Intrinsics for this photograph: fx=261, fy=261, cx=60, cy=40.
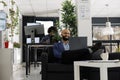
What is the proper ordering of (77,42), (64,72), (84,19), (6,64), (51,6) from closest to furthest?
1. (77,42)
2. (64,72)
3. (6,64)
4. (84,19)
5. (51,6)

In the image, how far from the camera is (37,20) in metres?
16.6

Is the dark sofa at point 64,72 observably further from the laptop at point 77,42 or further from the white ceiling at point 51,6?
the white ceiling at point 51,6

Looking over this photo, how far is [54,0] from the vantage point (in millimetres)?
11828

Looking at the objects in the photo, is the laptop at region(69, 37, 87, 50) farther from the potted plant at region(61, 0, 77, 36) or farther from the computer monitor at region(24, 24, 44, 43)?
the computer monitor at region(24, 24, 44, 43)

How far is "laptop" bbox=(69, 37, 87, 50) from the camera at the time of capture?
171 inches

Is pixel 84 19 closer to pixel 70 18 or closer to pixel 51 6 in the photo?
pixel 70 18

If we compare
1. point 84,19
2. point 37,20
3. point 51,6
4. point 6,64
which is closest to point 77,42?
point 6,64

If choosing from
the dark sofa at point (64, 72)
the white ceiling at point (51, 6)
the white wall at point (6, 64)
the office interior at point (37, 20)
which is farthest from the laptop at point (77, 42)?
the white ceiling at point (51, 6)

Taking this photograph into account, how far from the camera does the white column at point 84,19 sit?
734 cm

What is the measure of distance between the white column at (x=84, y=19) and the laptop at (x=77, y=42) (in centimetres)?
290

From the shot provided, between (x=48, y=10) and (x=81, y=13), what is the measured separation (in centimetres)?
723

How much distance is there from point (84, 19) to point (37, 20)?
952 cm

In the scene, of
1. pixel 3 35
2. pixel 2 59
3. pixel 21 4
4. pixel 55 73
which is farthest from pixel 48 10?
pixel 55 73

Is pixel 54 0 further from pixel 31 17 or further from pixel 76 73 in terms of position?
pixel 76 73
